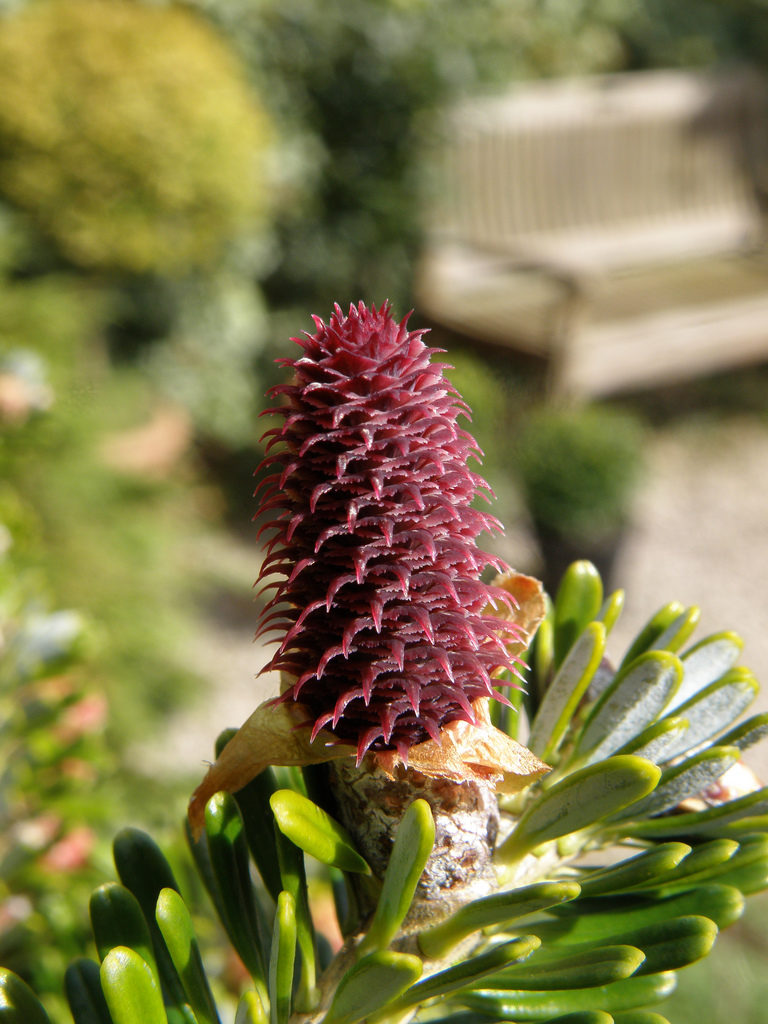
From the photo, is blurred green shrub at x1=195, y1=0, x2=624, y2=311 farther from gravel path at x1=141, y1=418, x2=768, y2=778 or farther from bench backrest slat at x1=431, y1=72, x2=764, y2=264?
gravel path at x1=141, y1=418, x2=768, y2=778

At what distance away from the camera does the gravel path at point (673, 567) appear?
3.42 m

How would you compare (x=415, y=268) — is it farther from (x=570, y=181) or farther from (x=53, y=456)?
(x=53, y=456)

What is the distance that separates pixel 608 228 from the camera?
5.70m

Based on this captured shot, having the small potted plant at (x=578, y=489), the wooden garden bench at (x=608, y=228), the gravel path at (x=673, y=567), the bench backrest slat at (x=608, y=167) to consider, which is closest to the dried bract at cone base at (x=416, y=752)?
the gravel path at (x=673, y=567)

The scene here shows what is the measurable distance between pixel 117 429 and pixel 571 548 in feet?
5.42

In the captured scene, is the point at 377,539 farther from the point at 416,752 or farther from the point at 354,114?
the point at 354,114

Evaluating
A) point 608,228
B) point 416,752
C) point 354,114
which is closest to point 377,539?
point 416,752

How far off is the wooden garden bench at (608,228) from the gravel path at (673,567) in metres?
0.49

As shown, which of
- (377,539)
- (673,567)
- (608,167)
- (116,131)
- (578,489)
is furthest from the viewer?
(608,167)

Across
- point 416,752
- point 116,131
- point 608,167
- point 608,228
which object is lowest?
point 416,752

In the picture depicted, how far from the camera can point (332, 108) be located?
492cm

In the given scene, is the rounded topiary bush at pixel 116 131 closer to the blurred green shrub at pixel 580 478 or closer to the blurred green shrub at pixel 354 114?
the blurred green shrub at pixel 354 114

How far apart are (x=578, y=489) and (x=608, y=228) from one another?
2.90m

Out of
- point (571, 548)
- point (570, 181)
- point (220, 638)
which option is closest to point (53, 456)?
point (220, 638)
